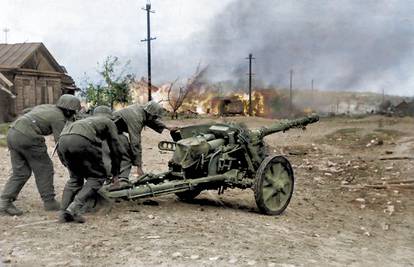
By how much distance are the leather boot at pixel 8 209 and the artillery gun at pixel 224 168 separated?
131 centimetres

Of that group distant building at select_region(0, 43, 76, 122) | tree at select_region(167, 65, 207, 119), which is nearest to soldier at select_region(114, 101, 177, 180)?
distant building at select_region(0, 43, 76, 122)

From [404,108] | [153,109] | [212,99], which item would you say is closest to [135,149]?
[153,109]

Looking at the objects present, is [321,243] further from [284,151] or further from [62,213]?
[284,151]

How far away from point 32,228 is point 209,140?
276 cm

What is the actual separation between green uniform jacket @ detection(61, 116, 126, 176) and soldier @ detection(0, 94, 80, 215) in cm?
34

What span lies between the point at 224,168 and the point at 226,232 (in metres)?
1.73

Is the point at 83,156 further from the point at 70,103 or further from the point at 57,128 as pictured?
the point at 70,103

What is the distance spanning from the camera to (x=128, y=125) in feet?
28.5

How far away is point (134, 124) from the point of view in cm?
872

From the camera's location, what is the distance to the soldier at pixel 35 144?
7.52m

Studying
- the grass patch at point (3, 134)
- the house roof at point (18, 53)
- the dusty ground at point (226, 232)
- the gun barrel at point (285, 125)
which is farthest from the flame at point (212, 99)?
the gun barrel at point (285, 125)

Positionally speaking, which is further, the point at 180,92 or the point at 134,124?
the point at 180,92

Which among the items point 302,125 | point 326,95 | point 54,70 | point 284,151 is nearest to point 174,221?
point 302,125

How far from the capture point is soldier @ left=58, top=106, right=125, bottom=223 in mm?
6934
